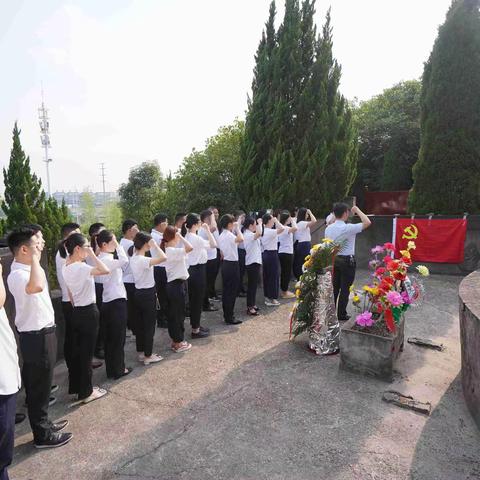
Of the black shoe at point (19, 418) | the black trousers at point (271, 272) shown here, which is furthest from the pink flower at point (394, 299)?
the black shoe at point (19, 418)

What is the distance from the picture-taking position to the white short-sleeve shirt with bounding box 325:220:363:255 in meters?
6.14

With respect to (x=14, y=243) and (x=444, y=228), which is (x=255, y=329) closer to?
→ (x=14, y=243)

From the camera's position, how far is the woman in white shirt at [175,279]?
5.39m

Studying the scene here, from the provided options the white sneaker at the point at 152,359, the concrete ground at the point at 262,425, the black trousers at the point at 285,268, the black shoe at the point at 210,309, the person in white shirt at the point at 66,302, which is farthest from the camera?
the black trousers at the point at 285,268

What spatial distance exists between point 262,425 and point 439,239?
7.50 metres

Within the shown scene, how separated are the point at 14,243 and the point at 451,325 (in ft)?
20.8

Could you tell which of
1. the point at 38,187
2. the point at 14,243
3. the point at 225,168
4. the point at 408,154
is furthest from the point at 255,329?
the point at 408,154

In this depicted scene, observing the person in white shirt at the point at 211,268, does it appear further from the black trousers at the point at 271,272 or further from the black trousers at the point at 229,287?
the black trousers at the point at 271,272

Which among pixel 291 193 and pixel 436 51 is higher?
pixel 436 51

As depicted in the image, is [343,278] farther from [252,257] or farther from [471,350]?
[471,350]

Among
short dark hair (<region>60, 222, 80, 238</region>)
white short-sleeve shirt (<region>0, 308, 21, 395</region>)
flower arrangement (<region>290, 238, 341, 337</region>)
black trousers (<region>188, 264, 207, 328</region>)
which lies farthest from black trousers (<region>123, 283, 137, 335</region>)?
white short-sleeve shirt (<region>0, 308, 21, 395</region>)

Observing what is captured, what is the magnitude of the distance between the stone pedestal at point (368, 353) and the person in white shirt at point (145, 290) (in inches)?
95.0

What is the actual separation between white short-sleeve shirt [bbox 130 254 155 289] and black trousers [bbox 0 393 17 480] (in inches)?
89.3

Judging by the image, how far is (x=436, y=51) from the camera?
9.82m
